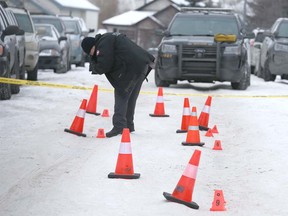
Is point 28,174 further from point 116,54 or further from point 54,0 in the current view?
point 54,0

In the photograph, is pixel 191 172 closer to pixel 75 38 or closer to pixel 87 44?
pixel 87 44

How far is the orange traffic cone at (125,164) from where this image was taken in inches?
325


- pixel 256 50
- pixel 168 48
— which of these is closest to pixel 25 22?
pixel 168 48

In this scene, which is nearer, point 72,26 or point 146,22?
point 72,26

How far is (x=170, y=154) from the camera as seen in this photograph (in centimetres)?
995

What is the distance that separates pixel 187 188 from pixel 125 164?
1.21 meters

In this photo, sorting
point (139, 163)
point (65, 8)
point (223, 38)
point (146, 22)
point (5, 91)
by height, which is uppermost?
point (223, 38)

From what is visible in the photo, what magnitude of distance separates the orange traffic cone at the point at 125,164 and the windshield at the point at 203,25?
492 inches

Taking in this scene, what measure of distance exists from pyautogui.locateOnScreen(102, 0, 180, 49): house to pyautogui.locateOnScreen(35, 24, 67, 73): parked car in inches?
2238

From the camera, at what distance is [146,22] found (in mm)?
95938

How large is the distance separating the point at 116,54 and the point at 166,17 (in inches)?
3232

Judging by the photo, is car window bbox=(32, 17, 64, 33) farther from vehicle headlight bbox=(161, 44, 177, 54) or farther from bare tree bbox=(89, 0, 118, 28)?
bare tree bbox=(89, 0, 118, 28)

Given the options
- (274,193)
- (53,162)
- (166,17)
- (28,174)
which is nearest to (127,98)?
(53,162)

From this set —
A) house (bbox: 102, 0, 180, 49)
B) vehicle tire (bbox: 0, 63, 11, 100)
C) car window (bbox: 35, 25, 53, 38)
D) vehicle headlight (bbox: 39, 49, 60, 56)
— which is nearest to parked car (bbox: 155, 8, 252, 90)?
vehicle tire (bbox: 0, 63, 11, 100)
